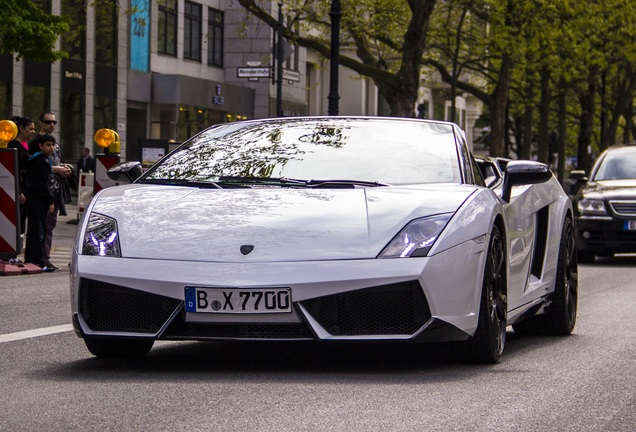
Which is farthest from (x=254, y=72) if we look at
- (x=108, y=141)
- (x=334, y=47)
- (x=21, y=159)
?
(x=21, y=159)

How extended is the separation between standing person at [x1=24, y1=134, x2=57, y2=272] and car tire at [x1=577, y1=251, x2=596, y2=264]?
8.12 metres

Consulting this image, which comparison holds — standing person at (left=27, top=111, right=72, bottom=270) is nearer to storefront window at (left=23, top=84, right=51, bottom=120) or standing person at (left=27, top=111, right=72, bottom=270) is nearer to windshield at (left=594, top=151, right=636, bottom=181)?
windshield at (left=594, top=151, right=636, bottom=181)

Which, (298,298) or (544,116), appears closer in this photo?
(298,298)

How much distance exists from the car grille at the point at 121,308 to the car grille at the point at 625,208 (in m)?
14.2

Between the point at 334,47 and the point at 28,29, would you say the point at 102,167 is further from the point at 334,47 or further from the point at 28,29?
the point at 334,47

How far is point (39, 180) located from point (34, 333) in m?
7.07

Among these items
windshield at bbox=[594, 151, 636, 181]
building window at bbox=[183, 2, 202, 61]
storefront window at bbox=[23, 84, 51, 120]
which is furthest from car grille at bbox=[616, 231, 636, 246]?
building window at bbox=[183, 2, 202, 61]

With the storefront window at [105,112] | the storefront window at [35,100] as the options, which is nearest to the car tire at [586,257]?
the storefront window at [35,100]

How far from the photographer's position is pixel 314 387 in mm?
6312

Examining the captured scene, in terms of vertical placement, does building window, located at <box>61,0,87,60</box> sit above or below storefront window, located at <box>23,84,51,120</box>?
above

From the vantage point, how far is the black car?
65.6 ft

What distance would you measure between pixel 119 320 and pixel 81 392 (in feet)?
2.18

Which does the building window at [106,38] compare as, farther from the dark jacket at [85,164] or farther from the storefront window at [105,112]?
the dark jacket at [85,164]

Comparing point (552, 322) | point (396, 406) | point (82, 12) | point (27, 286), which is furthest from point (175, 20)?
point (396, 406)
